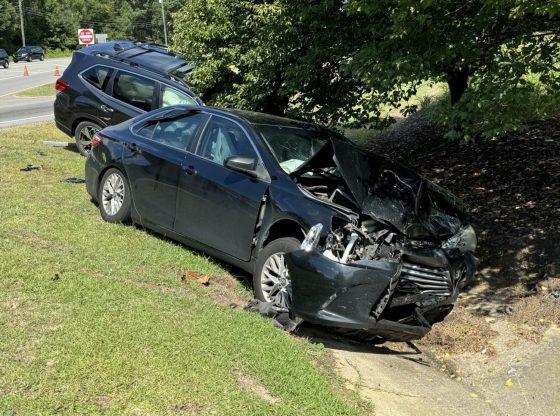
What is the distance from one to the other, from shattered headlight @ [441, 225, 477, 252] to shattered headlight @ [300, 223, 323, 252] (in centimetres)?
117

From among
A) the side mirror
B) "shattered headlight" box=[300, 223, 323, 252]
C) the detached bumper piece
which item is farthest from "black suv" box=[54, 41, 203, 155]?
the detached bumper piece

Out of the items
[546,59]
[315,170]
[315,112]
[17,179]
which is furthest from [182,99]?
[546,59]

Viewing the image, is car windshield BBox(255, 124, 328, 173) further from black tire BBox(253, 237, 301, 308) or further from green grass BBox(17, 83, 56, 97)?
green grass BBox(17, 83, 56, 97)

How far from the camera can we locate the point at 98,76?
432 inches

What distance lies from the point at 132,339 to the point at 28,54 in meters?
66.2

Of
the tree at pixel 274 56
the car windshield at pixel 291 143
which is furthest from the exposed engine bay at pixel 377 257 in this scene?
the tree at pixel 274 56

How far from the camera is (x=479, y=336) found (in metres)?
5.57

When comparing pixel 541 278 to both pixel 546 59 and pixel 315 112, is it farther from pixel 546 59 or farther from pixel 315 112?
pixel 315 112

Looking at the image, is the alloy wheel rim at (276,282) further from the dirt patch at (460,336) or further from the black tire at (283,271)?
the dirt patch at (460,336)

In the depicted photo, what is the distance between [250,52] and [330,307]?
6.29m

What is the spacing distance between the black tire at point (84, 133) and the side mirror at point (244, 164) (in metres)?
6.00

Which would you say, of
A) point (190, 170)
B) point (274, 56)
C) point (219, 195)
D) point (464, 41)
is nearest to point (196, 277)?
point (219, 195)

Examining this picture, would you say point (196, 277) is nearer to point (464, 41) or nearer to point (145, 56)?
point (464, 41)

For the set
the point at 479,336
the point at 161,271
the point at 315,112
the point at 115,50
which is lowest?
A: the point at 479,336
